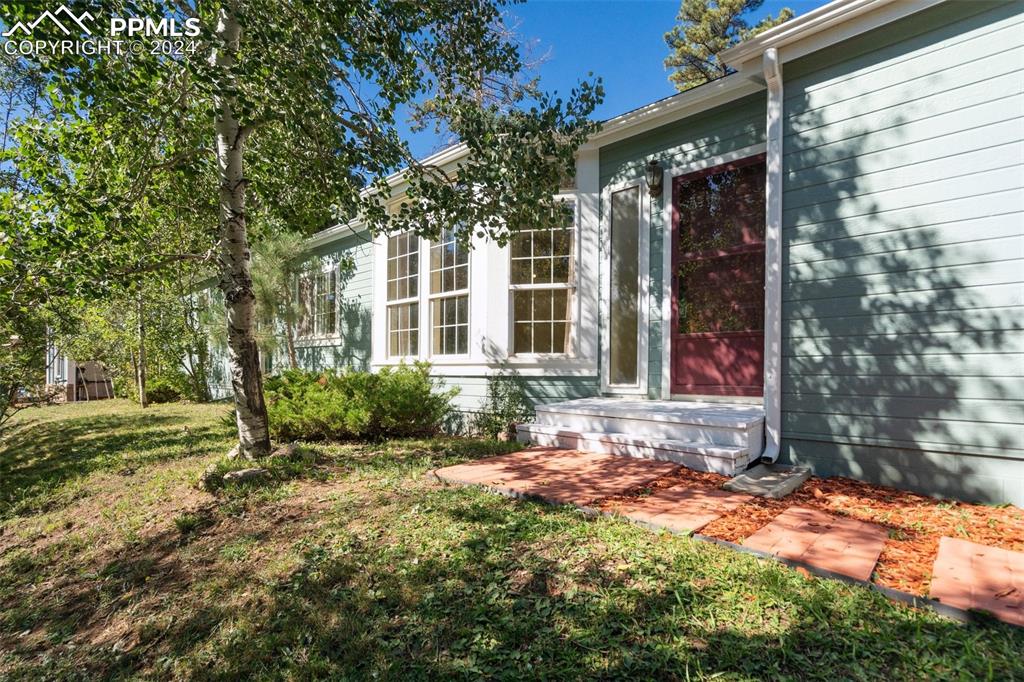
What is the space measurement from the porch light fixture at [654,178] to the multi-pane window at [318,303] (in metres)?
6.76

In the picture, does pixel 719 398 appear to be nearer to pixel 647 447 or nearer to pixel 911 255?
pixel 647 447

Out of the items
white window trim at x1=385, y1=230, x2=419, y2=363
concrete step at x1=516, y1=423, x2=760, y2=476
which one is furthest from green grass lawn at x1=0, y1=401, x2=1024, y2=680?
white window trim at x1=385, y1=230, x2=419, y2=363

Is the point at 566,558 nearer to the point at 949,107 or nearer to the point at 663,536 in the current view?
the point at 663,536

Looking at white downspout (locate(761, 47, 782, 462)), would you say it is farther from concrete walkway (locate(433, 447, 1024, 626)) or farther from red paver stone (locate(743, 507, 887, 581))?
red paver stone (locate(743, 507, 887, 581))

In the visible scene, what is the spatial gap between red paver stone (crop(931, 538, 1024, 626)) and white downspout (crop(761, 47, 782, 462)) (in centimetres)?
154

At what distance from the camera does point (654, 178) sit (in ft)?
17.1

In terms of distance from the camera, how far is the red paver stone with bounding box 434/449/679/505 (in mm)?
3443

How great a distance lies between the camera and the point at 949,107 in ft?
11.4

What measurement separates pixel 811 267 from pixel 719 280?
1.00 metres

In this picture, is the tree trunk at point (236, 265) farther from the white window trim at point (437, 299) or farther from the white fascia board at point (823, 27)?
the white fascia board at point (823, 27)

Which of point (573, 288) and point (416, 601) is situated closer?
point (416, 601)

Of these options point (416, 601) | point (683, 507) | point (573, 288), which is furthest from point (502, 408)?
point (416, 601)

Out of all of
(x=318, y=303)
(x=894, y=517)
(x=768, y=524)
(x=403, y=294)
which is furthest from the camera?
(x=318, y=303)

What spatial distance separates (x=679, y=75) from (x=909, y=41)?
14.0 m
